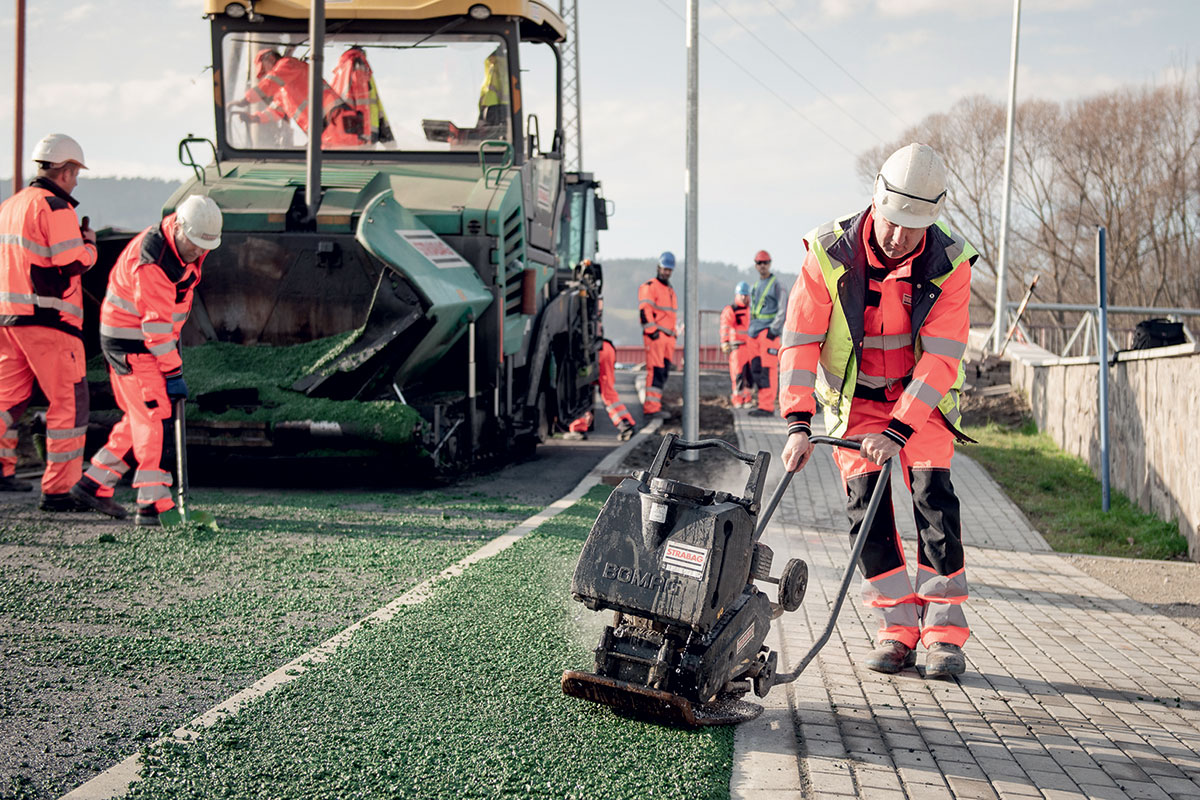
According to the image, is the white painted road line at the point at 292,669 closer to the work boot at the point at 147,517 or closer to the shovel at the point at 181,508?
the shovel at the point at 181,508

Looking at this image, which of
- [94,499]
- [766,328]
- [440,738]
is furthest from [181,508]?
[766,328]

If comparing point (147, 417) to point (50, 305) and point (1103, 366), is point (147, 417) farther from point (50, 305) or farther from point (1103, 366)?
point (1103, 366)

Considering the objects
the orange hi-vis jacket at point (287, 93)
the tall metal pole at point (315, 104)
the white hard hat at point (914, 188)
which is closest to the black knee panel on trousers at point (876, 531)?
the white hard hat at point (914, 188)

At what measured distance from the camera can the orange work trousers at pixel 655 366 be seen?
13.1 meters

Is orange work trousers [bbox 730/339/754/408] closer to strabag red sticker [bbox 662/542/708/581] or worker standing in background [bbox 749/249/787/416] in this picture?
worker standing in background [bbox 749/249/787/416]

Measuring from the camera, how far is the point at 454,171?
8.34 meters

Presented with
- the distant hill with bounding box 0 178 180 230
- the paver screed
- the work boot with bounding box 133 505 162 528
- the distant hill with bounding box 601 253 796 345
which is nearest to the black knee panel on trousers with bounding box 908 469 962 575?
the paver screed

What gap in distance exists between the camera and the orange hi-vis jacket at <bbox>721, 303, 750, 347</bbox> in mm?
14688

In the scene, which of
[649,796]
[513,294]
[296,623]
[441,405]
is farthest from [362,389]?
[649,796]

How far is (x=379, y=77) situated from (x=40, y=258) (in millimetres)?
3251

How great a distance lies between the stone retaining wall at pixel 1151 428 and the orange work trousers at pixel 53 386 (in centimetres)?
651

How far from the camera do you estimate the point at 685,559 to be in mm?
3162

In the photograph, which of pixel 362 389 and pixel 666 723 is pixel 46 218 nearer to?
pixel 362 389

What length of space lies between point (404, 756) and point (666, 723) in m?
0.78
